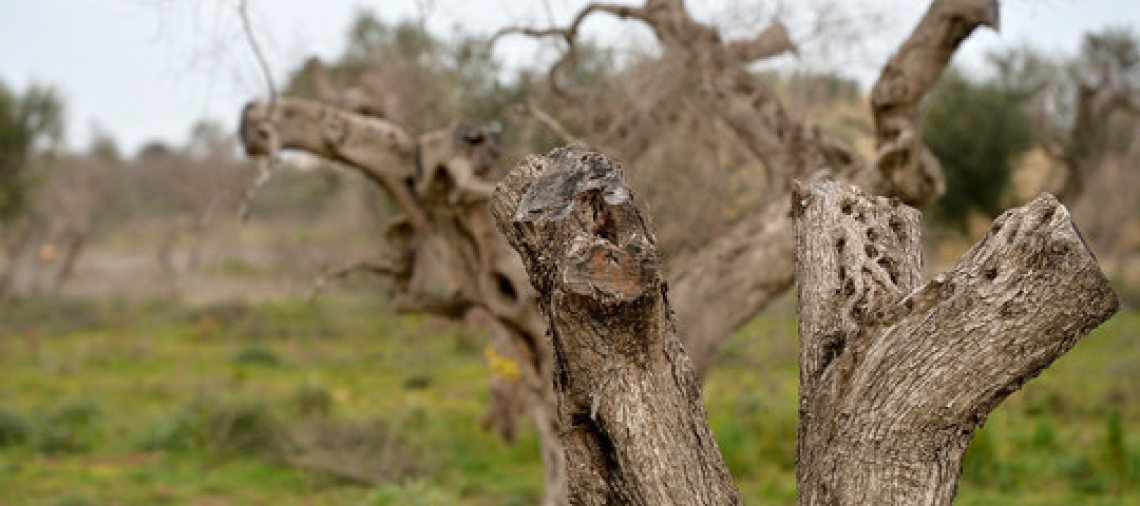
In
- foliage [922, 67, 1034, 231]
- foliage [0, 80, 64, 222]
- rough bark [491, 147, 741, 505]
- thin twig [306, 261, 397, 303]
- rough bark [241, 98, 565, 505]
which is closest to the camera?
rough bark [491, 147, 741, 505]

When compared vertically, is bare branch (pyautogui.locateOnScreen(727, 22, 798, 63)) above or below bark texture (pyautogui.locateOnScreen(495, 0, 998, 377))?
above

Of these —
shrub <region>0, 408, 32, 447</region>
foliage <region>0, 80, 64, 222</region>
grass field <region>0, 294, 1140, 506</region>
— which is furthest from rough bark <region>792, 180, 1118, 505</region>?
foliage <region>0, 80, 64, 222</region>

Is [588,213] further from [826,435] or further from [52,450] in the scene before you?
[52,450]

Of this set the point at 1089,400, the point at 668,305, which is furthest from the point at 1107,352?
the point at 668,305

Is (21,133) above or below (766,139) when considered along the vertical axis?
above

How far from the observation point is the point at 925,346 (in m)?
3.17

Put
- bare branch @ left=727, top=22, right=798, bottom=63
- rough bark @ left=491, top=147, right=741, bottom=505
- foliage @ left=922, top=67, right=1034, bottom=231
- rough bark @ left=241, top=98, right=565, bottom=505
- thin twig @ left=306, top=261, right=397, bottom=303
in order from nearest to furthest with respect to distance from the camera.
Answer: rough bark @ left=491, top=147, right=741, bottom=505 < rough bark @ left=241, top=98, right=565, bottom=505 < thin twig @ left=306, top=261, right=397, bottom=303 < bare branch @ left=727, top=22, right=798, bottom=63 < foliage @ left=922, top=67, right=1034, bottom=231

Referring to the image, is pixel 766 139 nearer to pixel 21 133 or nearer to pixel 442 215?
pixel 442 215

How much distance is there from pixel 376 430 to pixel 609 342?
9.61 m

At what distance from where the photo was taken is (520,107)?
8203 millimetres

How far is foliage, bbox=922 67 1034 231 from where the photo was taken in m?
18.4

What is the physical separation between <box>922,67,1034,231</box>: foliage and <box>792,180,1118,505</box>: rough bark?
15702mm

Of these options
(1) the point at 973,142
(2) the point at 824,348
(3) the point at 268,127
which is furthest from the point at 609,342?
(1) the point at 973,142

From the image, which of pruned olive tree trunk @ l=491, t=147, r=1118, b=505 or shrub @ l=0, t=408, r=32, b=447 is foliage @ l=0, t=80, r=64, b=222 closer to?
shrub @ l=0, t=408, r=32, b=447
